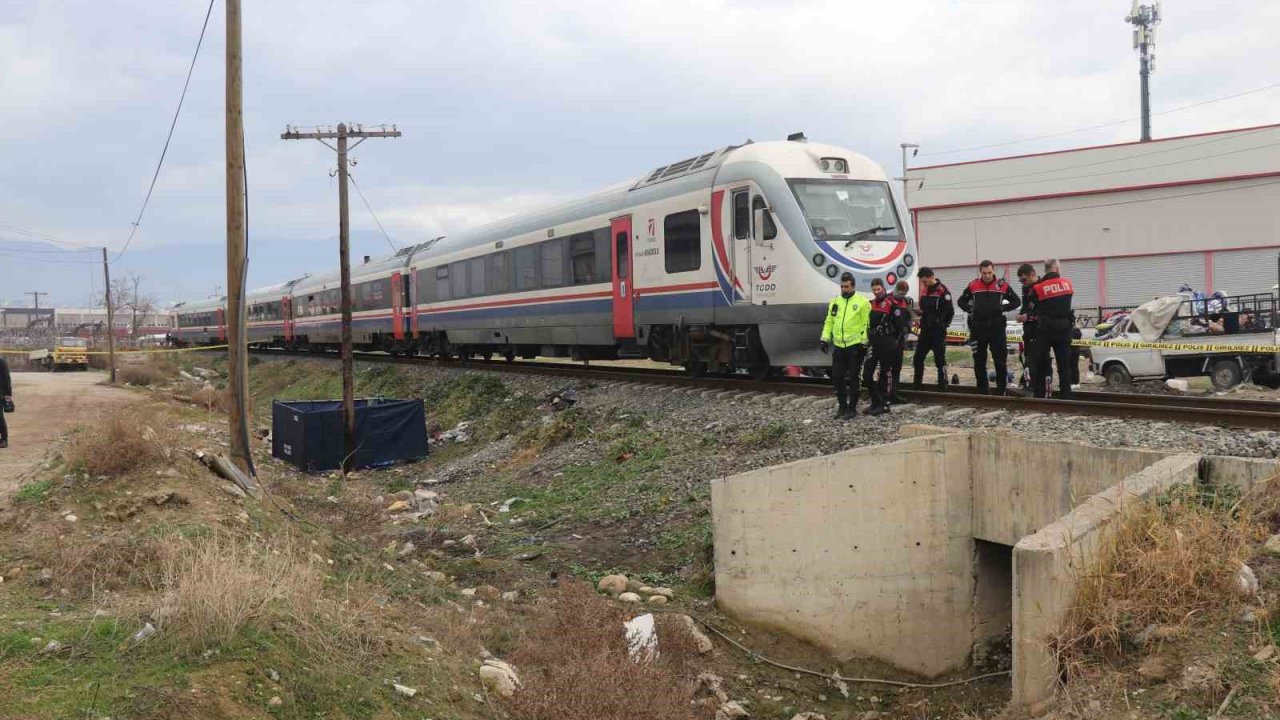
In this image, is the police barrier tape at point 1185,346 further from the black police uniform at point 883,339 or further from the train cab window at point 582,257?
the black police uniform at point 883,339

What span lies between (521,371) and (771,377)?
7.49 metres

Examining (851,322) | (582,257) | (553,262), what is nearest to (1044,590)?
(851,322)

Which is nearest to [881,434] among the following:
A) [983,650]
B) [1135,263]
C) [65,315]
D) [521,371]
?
[983,650]

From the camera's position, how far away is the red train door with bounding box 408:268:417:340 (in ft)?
85.5

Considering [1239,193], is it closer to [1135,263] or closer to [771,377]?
[1135,263]

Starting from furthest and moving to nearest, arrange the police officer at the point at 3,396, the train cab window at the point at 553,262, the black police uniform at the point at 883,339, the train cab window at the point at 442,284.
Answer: the train cab window at the point at 442,284 → the train cab window at the point at 553,262 → the police officer at the point at 3,396 → the black police uniform at the point at 883,339

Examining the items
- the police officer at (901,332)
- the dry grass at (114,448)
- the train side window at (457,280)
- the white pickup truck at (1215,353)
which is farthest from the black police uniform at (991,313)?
the train side window at (457,280)

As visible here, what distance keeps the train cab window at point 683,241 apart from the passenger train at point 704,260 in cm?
3

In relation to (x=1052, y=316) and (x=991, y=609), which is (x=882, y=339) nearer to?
(x=1052, y=316)

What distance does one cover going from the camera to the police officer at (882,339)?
10375mm

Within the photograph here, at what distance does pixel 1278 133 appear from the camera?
1508 inches

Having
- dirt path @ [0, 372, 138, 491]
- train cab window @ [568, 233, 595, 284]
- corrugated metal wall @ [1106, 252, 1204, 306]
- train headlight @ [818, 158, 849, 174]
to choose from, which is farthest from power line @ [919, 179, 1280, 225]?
dirt path @ [0, 372, 138, 491]

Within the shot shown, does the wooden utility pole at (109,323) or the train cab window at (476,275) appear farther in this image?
the wooden utility pole at (109,323)

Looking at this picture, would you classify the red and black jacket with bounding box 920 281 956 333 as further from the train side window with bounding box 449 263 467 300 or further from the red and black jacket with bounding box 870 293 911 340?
the train side window with bounding box 449 263 467 300
